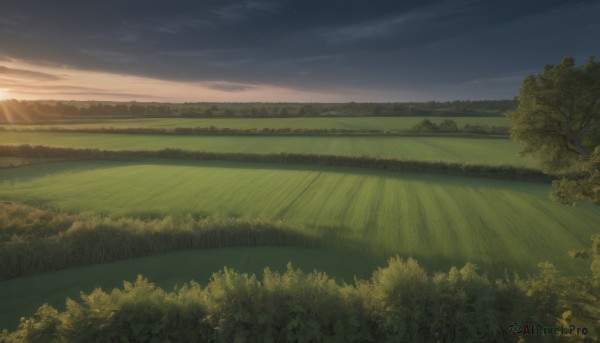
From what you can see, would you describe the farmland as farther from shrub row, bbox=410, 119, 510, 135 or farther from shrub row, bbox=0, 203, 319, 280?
shrub row, bbox=410, 119, 510, 135

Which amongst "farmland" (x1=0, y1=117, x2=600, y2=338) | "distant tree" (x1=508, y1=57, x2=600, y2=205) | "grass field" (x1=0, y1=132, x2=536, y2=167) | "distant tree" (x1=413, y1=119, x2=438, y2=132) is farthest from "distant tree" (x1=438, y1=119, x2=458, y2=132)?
"distant tree" (x1=508, y1=57, x2=600, y2=205)

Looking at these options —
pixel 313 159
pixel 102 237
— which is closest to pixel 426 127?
pixel 313 159

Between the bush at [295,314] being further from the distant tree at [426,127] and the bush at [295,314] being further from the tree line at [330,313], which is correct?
the distant tree at [426,127]

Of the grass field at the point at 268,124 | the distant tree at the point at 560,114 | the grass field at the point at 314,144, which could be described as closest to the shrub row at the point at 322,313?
the distant tree at the point at 560,114

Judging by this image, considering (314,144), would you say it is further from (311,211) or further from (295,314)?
(295,314)

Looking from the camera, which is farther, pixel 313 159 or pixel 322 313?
pixel 313 159
